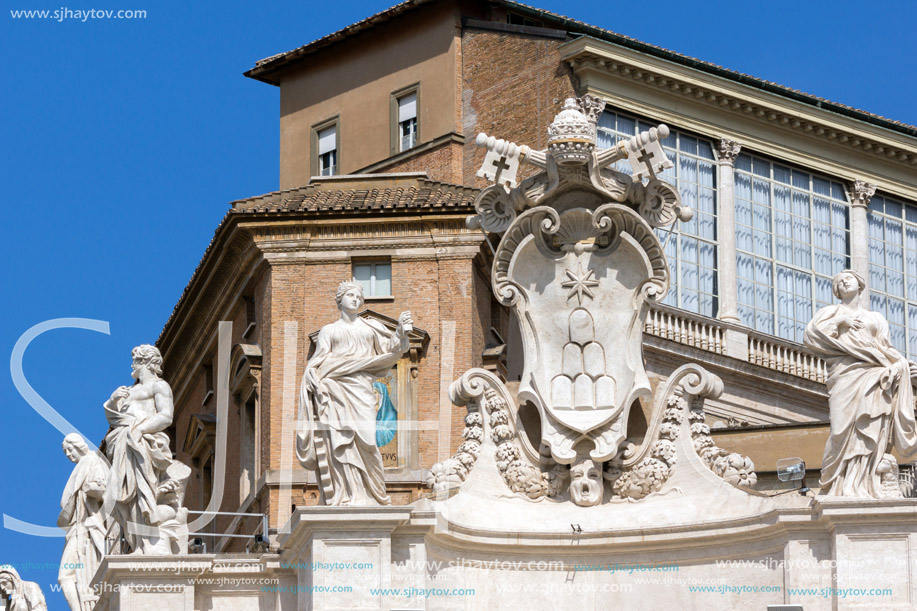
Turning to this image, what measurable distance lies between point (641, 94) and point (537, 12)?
11.5 feet

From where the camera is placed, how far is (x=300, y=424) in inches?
944

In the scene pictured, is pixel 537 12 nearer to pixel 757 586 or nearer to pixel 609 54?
pixel 609 54

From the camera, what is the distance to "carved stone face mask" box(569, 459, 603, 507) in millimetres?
25281

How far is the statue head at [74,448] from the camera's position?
2738 cm

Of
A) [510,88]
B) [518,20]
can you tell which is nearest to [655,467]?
[510,88]

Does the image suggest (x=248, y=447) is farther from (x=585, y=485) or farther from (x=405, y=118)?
(x=585, y=485)

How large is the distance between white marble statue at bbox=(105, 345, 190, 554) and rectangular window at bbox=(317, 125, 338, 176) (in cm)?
3151

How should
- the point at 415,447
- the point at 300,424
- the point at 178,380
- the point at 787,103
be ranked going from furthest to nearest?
the point at 178,380, the point at 787,103, the point at 415,447, the point at 300,424

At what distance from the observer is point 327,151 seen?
56.7 m

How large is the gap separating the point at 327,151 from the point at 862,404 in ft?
111

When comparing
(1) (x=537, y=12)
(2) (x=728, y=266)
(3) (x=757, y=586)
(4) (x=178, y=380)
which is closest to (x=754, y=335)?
(2) (x=728, y=266)

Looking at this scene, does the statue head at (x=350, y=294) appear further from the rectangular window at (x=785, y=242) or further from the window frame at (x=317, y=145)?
the window frame at (x=317, y=145)

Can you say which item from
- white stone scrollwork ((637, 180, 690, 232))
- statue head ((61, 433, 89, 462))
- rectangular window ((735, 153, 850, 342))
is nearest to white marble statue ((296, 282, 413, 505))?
white stone scrollwork ((637, 180, 690, 232))

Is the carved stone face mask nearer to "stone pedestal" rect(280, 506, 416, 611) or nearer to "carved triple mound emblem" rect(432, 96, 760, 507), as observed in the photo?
"carved triple mound emblem" rect(432, 96, 760, 507)
